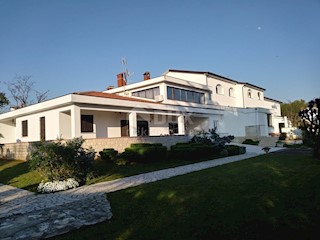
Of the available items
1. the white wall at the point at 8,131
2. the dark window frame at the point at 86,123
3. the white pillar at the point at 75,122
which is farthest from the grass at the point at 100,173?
the white wall at the point at 8,131

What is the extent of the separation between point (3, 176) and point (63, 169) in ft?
18.1

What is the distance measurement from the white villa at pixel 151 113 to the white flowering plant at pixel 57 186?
6.87 m

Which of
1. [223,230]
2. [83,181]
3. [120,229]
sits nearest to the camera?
[223,230]

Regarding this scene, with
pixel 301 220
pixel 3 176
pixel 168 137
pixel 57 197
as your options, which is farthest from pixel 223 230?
pixel 168 137

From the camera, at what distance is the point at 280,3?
10.7 metres

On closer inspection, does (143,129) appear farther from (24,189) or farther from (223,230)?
(223,230)

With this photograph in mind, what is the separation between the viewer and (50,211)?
20.1ft

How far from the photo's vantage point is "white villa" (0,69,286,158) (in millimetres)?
18141

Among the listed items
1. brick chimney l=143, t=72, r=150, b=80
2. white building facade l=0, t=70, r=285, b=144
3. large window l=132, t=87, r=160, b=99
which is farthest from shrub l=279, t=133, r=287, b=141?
brick chimney l=143, t=72, r=150, b=80

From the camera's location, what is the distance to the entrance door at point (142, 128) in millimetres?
22769

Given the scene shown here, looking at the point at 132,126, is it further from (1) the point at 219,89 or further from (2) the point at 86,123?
(1) the point at 219,89

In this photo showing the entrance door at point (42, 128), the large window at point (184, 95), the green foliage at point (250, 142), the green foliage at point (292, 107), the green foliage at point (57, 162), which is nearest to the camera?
the green foliage at point (57, 162)

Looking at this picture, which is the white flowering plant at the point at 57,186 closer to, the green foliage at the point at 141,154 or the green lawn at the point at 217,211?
A: the green lawn at the point at 217,211

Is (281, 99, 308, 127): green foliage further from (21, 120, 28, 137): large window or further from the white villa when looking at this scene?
(21, 120, 28, 137): large window
